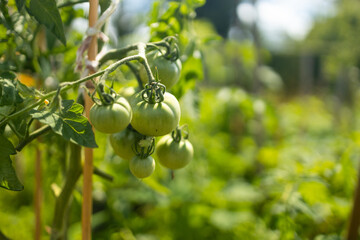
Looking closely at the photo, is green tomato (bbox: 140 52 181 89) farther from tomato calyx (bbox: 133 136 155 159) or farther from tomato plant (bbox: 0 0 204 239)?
tomato calyx (bbox: 133 136 155 159)

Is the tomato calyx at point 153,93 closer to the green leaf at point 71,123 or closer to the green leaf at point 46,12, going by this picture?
the green leaf at point 71,123

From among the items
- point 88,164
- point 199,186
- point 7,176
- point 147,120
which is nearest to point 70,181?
point 88,164

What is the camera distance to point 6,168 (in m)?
0.51

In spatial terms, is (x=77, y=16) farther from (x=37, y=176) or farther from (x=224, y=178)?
(x=224, y=178)

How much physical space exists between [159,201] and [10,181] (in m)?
1.09

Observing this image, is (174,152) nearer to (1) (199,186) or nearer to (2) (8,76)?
(2) (8,76)

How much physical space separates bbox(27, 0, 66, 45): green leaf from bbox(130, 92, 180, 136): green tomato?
0.20 metres

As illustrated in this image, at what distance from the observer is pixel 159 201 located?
5.05 feet

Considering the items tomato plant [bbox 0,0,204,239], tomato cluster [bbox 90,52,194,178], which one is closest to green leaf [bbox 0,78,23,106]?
tomato plant [bbox 0,0,204,239]

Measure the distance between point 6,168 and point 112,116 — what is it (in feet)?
0.64

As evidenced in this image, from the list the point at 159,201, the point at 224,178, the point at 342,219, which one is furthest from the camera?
the point at 224,178

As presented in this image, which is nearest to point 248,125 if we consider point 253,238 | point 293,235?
point 253,238

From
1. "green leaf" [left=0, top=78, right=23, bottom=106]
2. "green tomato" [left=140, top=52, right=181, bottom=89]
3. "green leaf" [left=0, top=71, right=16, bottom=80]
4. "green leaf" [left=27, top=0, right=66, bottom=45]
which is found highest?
"green leaf" [left=27, top=0, right=66, bottom=45]

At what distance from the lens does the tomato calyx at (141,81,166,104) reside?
0.48 m
